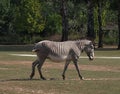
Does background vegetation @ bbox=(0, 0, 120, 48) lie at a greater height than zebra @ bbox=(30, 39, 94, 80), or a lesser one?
lesser

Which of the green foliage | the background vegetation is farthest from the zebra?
the green foliage

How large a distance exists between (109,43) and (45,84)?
65029 mm

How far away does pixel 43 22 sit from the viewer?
9119 centimetres

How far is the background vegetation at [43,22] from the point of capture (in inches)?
3452

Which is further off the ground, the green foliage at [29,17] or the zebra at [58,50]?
the zebra at [58,50]

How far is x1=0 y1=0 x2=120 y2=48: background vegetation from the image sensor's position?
87688 mm

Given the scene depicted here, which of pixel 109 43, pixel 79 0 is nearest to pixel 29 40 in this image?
pixel 109 43

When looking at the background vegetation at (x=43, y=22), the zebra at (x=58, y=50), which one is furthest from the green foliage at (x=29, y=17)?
the zebra at (x=58, y=50)

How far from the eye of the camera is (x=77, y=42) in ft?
67.4

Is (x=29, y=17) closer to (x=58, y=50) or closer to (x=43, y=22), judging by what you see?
(x=43, y=22)

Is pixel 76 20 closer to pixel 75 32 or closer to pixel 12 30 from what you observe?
pixel 75 32

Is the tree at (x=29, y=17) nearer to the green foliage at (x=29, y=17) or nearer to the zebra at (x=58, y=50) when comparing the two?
the green foliage at (x=29, y=17)

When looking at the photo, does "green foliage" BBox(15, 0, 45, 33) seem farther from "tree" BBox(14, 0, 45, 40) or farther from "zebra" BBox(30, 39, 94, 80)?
"zebra" BBox(30, 39, 94, 80)

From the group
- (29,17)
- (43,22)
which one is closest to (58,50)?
(29,17)
